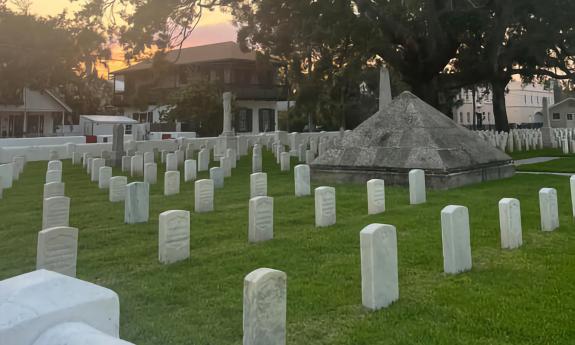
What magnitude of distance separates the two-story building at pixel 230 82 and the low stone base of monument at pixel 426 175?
2974cm

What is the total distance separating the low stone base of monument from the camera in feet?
35.3

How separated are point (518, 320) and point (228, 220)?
15.9 ft

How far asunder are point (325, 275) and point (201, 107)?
1330 inches

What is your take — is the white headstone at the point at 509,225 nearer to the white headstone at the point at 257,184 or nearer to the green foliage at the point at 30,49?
the white headstone at the point at 257,184

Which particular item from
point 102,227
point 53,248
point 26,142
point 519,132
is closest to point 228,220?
point 102,227

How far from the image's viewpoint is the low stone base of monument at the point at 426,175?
1077 centimetres

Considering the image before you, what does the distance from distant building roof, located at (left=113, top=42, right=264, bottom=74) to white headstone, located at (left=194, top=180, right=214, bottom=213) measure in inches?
1398

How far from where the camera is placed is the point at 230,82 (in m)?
44.3

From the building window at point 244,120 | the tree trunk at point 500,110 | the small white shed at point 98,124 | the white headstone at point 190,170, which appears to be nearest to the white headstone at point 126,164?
the white headstone at point 190,170

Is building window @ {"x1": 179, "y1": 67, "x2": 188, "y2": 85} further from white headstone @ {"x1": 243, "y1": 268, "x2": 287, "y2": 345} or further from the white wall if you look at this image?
white headstone @ {"x1": 243, "y1": 268, "x2": 287, "y2": 345}

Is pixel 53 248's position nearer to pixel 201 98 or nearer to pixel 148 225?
pixel 148 225

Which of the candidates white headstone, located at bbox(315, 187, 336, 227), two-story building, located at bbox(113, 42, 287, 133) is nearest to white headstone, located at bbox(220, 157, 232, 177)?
white headstone, located at bbox(315, 187, 336, 227)

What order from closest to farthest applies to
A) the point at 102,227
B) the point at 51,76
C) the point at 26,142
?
the point at 102,227 → the point at 26,142 → the point at 51,76

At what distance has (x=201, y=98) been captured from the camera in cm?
3678
